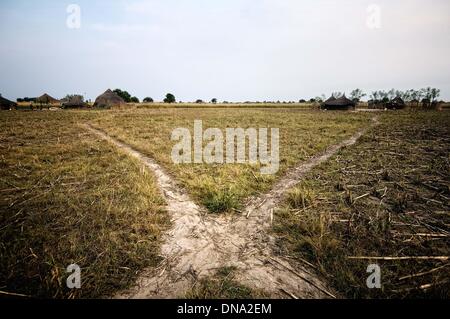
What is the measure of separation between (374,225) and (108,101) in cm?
5365

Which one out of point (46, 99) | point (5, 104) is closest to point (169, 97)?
point (46, 99)

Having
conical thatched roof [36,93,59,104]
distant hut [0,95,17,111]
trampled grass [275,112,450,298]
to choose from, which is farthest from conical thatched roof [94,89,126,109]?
trampled grass [275,112,450,298]

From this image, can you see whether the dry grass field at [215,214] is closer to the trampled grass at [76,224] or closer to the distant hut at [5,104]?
the trampled grass at [76,224]

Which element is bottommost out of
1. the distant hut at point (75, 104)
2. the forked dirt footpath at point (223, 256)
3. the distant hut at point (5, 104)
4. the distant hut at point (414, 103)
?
the forked dirt footpath at point (223, 256)

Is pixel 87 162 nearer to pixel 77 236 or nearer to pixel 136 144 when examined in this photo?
pixel 136 144

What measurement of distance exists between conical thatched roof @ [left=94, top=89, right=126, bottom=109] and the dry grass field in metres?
43.7

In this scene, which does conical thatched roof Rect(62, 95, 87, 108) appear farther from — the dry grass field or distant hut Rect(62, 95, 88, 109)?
the dry grass field

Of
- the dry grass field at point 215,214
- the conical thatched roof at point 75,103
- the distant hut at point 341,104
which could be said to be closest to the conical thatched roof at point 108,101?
the conical thatched roof at point 75,103

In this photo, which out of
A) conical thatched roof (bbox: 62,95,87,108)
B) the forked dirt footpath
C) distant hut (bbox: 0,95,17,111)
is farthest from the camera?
conical thatched roof (bbox: 62,95,87,108)

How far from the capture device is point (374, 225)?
4.46m

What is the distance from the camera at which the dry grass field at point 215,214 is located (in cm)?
323

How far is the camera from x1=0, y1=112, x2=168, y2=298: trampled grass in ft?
10.7

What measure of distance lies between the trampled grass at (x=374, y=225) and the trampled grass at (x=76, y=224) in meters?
2.75

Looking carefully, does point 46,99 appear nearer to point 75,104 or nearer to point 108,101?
point 75,104
